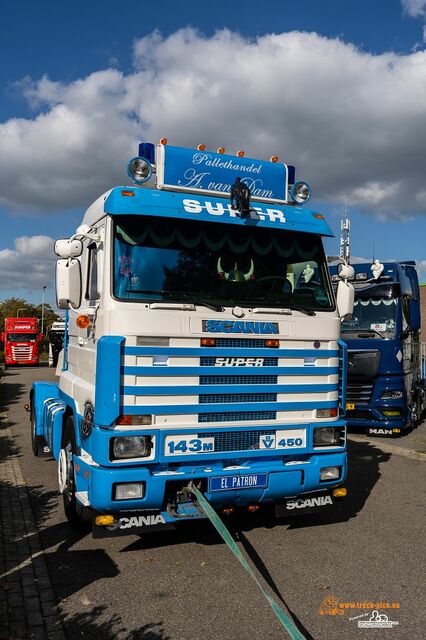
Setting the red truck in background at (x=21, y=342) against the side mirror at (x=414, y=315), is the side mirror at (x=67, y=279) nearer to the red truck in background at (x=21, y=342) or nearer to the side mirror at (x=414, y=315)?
the side mirror at (x=414, y=315)

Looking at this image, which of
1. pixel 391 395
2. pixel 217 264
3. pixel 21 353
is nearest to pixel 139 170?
pixel 217 264

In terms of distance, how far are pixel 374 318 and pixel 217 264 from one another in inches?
280

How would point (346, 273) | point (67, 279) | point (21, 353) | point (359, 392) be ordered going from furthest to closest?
point (21, 353)
point (359, 392)
point (346, 273)
point (67, 279)

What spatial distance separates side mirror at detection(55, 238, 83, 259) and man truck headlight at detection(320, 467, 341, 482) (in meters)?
2.99

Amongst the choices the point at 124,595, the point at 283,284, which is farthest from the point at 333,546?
the point at 283,284

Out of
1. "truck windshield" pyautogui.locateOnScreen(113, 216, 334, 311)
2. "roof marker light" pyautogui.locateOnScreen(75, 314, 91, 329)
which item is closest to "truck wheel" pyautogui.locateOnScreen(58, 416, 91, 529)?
"roof marker light" pyautogui.locateOnScreen(75, 314, 91, 329)

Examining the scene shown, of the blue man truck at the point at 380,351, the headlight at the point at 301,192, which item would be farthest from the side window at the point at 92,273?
the blue man truck at the point at 380,351

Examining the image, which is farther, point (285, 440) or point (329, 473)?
point (329, 473)

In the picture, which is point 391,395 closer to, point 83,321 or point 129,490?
point 83,321

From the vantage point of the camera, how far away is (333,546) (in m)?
5.25

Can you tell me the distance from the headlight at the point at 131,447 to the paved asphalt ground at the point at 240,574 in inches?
39.6

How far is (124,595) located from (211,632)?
817mm

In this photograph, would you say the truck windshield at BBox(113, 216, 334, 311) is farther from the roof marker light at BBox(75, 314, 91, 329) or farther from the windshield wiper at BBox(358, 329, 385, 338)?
the windshield wiper at BBox(358, 329, 385, 338)

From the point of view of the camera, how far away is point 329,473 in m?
5.14
